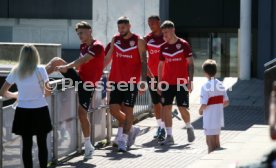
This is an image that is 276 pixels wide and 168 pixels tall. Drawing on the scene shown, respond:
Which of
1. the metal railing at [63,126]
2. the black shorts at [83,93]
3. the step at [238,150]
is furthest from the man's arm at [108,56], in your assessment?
the step at [238,150]

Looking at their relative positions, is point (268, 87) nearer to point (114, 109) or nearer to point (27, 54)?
point (114, 109)

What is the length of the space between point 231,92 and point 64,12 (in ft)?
51.2

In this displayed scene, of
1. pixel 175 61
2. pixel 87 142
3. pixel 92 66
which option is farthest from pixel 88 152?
pixel 175 61

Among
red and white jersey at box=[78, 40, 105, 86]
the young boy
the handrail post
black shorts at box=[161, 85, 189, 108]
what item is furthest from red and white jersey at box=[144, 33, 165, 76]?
the young boy

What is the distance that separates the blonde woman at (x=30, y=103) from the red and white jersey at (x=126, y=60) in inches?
109

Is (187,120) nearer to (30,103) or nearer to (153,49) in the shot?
(153,49)

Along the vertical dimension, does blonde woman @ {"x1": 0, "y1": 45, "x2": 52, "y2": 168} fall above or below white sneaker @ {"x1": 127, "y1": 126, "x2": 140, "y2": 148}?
above

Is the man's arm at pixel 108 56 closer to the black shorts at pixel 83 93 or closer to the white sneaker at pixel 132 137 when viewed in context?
the black shorts at pixel 83 93

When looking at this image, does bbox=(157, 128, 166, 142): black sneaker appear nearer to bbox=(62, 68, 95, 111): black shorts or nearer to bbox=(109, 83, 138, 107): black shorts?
bbox=(109, 83, 138, 107): black shorts

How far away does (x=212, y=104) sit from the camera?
489 inches

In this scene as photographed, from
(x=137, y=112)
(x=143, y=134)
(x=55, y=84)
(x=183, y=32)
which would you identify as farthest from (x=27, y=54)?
(x=183, y=32)

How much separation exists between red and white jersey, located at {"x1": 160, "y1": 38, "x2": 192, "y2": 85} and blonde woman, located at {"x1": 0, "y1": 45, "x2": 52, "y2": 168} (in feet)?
11.2

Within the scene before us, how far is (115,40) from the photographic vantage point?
47.1 feet

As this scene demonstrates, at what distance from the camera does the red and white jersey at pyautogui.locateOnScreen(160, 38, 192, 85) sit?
572 inches
